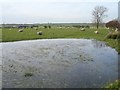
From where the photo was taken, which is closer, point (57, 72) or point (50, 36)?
point (57, 72)

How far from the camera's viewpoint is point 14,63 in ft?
76.6

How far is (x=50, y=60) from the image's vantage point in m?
25.2

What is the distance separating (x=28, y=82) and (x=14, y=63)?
7.11 m

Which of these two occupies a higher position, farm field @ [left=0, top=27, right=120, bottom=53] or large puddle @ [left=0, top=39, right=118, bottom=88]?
farm field @ [left=0, top=27, right=120, bottom=53]

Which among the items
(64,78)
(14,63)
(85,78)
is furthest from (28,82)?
(14,63)

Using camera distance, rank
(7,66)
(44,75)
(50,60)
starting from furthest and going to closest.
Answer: (50,60) < (7,66) < (44,75)

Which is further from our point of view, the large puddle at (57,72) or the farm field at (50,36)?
the farm field at (50,36)

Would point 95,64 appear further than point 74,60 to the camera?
No

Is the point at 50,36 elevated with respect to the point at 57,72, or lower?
elevated

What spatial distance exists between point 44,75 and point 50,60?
6664mm

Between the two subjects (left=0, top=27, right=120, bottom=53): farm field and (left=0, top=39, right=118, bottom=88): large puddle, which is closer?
(left=0, top=39, right=118, bottom=88): large puddle

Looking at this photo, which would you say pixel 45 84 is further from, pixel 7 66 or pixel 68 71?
pixel 7 66

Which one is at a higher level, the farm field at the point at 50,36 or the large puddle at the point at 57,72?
the farm field at the point at 50,36

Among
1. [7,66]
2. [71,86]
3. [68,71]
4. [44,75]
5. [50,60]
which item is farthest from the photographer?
[50,60]
